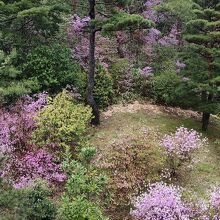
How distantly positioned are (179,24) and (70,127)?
14185 millimetres

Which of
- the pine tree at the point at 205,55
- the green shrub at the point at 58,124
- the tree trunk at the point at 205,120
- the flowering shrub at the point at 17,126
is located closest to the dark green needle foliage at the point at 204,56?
the pine tree at the point at 205,55

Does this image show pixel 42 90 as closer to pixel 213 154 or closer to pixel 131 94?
pixel 131 94

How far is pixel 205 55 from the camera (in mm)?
19672

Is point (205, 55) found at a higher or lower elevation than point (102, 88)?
higher

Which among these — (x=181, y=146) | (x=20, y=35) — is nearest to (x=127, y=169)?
(x=181, y=146)

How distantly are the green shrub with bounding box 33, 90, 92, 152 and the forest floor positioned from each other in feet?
4.72

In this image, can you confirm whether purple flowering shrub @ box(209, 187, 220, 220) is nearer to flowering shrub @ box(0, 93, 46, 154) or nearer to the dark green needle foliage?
the dark green needle foliage

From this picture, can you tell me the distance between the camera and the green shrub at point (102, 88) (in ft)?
66.9

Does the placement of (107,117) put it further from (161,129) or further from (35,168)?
(35,168)

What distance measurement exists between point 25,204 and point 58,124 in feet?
17.2

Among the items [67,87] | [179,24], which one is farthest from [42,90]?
[179,24]

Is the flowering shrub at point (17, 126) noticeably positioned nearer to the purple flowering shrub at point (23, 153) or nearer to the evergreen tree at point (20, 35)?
the purple flowering shrub at point (23, 153)

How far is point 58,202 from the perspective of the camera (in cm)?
1481

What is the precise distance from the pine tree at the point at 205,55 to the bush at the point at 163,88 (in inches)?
66.7
